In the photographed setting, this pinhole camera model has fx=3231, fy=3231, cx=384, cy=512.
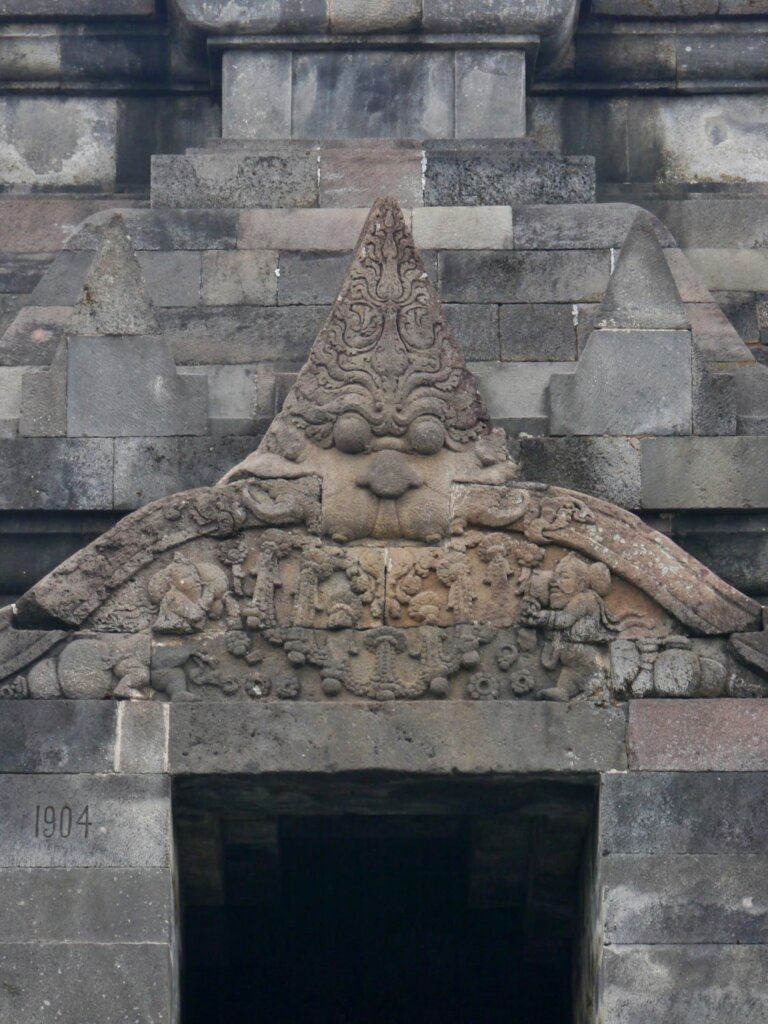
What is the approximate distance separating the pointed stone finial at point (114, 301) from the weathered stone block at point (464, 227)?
2264mm

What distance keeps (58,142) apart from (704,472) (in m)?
6.66

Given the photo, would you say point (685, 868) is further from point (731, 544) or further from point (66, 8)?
point (66, 8)

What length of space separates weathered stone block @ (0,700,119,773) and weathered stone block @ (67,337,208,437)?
2252 millimetres

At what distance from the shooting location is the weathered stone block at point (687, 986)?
17.8 m

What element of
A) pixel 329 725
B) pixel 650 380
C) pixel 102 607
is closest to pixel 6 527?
pixel 102 607

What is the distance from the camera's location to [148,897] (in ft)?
59.0

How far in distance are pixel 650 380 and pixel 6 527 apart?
405 centimetres

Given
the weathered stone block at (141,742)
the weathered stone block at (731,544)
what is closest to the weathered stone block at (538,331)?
the weathered stone block at (731,544)

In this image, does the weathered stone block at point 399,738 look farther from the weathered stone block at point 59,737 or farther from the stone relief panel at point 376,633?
the weathered stone block at point 59,737

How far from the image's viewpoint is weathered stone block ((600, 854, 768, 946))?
17891 mm

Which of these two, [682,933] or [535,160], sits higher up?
[535,160]

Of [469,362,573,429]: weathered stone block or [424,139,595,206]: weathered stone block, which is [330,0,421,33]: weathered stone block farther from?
[469,362,573,429]: weathered stone block

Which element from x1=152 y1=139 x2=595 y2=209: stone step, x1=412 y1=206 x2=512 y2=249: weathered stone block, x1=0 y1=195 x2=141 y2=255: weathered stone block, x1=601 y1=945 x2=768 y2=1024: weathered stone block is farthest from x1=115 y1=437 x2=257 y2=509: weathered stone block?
x1=601 y1=945 x2=768 y2=1024: weathered stone block

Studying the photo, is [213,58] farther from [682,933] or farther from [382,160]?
[682,933]
